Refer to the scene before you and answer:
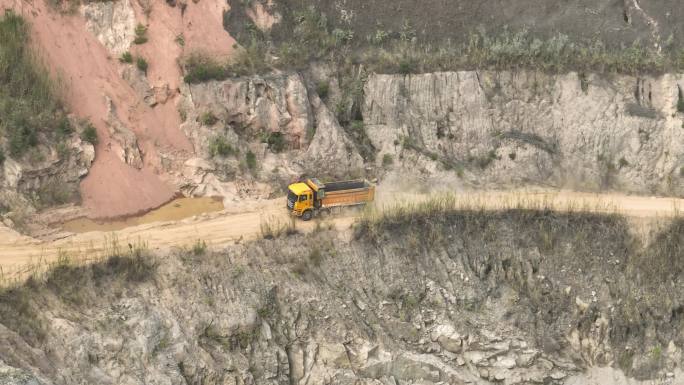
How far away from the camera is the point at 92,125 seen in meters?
30.8

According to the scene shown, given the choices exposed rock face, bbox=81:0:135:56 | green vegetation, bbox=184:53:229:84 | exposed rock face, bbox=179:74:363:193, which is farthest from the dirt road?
exposed rock face, bbox=81:0:135:56

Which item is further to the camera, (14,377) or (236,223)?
(236,223)

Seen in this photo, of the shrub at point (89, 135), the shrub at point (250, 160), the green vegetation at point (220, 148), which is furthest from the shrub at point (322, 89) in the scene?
the shrub at point (89, 135)

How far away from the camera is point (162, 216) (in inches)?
1164

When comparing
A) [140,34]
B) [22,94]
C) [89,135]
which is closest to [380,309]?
[89,135]

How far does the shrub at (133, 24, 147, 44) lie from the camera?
33.1 meters

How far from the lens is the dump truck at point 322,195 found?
29.0m

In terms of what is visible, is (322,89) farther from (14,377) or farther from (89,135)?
(14,377)

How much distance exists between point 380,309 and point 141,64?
1434cm

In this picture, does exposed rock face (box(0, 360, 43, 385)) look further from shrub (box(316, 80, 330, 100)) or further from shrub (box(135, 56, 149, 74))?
shrub (box(316, 80, 330, 100))

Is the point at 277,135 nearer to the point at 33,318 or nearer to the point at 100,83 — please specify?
the point at 100,83

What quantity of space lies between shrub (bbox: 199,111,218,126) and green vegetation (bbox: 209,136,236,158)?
0.78m

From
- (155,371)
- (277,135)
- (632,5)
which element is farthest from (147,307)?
(632,5)

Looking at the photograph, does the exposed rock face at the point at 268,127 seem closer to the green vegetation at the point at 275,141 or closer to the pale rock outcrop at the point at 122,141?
the green vegetation at the point at 275,141
